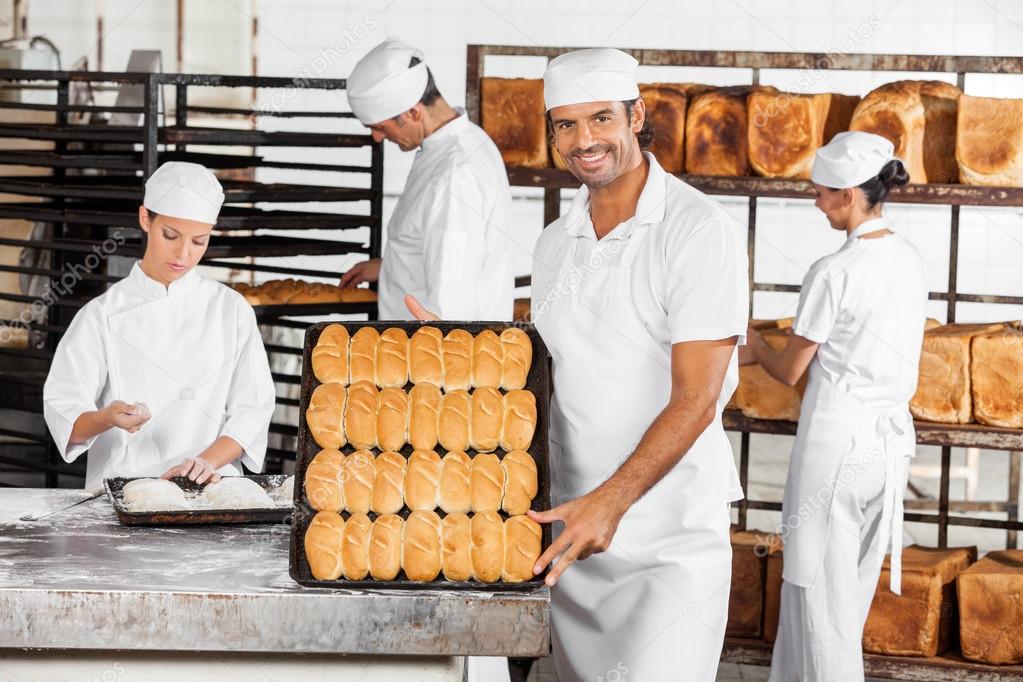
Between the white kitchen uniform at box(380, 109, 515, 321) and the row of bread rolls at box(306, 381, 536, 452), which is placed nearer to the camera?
the row of bread rolls at box(306, 381, 536, 452)

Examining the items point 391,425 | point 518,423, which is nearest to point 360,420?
point 391,425

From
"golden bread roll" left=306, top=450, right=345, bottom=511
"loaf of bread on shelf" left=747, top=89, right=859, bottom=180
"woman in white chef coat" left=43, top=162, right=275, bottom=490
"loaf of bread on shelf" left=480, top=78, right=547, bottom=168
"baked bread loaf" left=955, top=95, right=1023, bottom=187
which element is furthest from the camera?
"loaf of bread on shelf" left=480, top=78, right=547, bottom=168

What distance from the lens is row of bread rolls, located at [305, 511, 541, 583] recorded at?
1668mm

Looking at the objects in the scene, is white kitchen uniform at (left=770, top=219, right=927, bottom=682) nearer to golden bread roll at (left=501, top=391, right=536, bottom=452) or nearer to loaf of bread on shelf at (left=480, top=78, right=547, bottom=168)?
loaf of bread on shelf at (left=480, top=78, right=547, bottom=168)

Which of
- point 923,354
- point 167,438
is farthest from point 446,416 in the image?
point 923,354

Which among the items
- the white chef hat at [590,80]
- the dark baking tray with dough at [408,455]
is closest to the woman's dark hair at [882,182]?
the white chef hat at [590,80]

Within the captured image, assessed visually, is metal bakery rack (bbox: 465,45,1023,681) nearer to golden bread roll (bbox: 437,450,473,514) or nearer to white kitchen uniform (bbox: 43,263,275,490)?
white kitchen uniform (bbox: 43,263,275,490)

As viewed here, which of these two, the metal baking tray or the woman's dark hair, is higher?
the woman's dark hair

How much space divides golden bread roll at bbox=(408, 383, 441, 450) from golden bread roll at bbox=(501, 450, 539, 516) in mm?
138

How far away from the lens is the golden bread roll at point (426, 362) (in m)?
1.99

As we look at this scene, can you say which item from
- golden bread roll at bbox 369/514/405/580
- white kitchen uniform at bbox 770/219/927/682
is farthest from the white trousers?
golden bread roll at bbox 369/514/405/580

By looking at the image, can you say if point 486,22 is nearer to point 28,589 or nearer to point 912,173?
point 912,173

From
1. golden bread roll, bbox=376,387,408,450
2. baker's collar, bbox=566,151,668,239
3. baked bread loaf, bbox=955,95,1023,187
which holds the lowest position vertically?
golden bread roll, bbox=376,387,408,450

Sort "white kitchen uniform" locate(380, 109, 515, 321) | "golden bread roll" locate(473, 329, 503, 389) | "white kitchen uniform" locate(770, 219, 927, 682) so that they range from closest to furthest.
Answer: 1. "golden bread roll" locate(473, 329, 503, 389)
2. "white kitchen uniform" locate(770, 219, 927, 682)
3. "white kitchen uniform" locate(380, 109, 515, 321)
